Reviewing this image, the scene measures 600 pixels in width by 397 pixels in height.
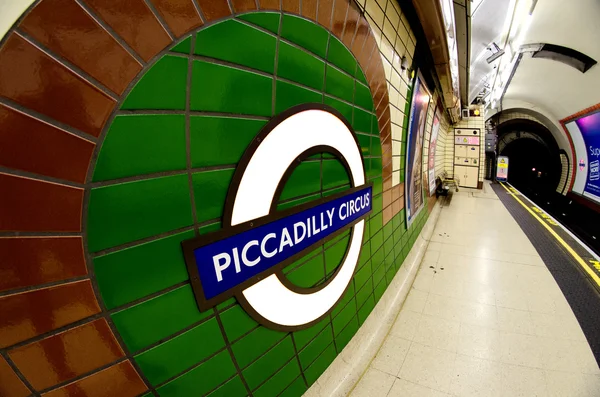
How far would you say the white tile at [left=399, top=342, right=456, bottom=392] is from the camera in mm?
1475

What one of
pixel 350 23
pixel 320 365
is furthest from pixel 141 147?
pixel 320 365

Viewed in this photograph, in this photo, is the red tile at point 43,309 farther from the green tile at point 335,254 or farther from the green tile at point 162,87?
the green tile at point 335,254

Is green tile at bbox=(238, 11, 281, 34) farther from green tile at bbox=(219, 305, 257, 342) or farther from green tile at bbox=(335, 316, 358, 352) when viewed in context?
green tile at bbox=(335, 316, 358, 352)

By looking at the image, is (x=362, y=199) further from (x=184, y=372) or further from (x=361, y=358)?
(x=184, y=372)

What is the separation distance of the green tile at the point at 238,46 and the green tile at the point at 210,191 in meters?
0.37

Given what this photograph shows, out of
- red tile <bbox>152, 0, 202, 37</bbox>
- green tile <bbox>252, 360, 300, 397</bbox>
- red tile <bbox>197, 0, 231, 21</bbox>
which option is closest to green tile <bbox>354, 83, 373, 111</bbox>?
red tile <bbox>197, 0, 231, 21</bbox>

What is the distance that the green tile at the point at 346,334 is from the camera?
4.95 ft

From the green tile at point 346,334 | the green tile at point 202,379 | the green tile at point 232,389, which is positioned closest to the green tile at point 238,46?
the green tile at point 202,379

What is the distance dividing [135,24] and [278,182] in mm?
627

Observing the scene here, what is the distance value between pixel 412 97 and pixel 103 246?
304 centimetres

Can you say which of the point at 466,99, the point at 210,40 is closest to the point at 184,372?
the point at 210,40

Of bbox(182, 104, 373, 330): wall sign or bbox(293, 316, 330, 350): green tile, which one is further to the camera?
bbox(293, 316, 330, 350): green tile

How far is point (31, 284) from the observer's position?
505mm

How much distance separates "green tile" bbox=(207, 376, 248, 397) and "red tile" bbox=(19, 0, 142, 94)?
1090 millimetres
